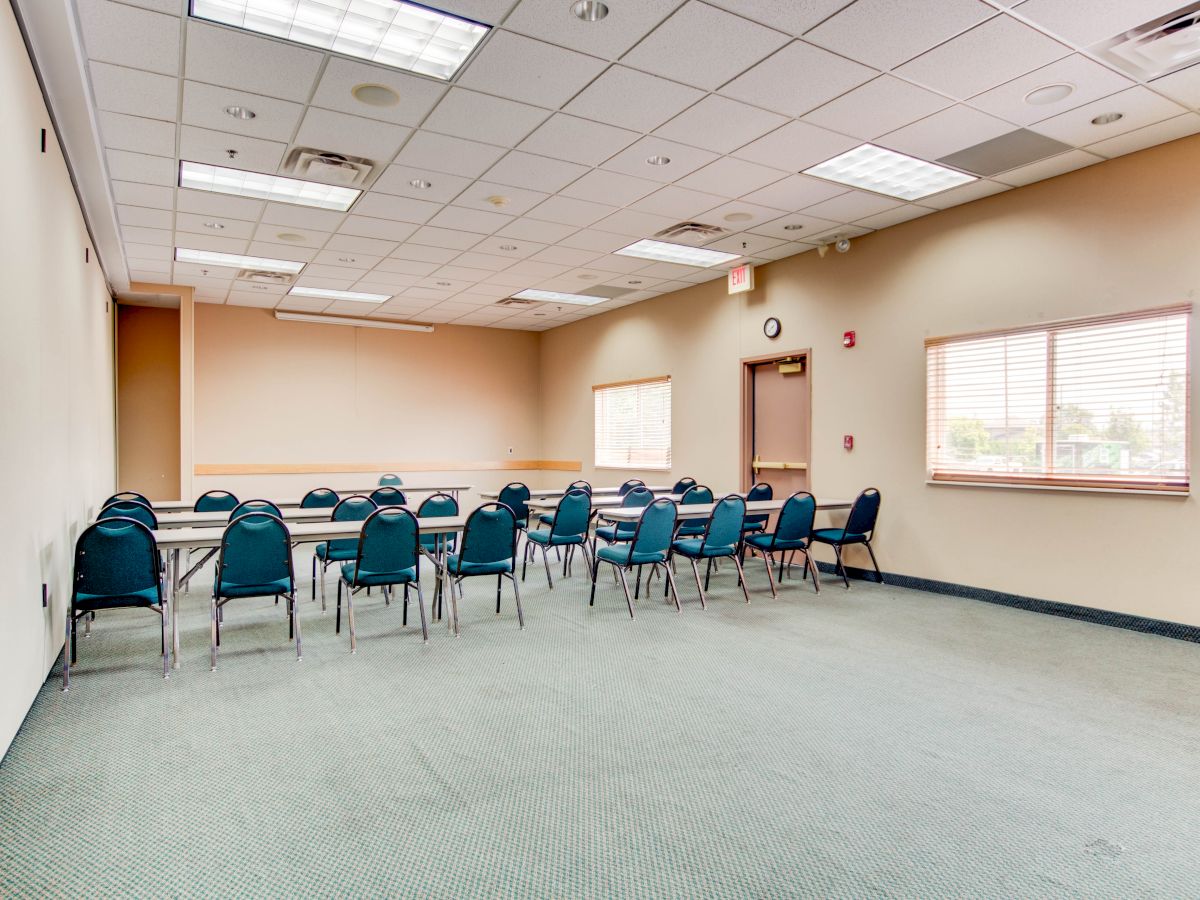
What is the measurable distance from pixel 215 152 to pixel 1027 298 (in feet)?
20.6

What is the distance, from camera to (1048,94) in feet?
13.9

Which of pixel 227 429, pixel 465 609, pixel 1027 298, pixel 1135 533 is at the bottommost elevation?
pixel 465 609

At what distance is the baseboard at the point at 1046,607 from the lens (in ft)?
16.1

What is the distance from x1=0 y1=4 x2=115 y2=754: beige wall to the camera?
3.06 meters

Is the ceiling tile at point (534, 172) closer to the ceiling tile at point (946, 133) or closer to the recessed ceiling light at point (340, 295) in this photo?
the ceiling tile at point (946, 133)

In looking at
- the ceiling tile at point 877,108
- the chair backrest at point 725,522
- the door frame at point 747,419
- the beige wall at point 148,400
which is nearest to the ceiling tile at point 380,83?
the ceiling tile at point 877,108

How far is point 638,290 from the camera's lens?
9.54 metres

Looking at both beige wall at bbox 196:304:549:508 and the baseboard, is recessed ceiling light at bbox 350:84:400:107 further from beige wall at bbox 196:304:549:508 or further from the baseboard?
beige wall at bbox 196:304:549:508

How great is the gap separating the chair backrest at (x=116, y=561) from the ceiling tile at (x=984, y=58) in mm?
4992

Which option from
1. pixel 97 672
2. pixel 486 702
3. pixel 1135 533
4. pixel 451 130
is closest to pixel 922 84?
pixel 451 130

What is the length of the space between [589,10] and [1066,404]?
15.3 feet

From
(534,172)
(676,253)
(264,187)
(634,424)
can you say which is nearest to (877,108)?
(534,172)

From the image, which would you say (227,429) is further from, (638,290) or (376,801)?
(376,801)

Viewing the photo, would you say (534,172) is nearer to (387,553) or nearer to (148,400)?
(387,553)
